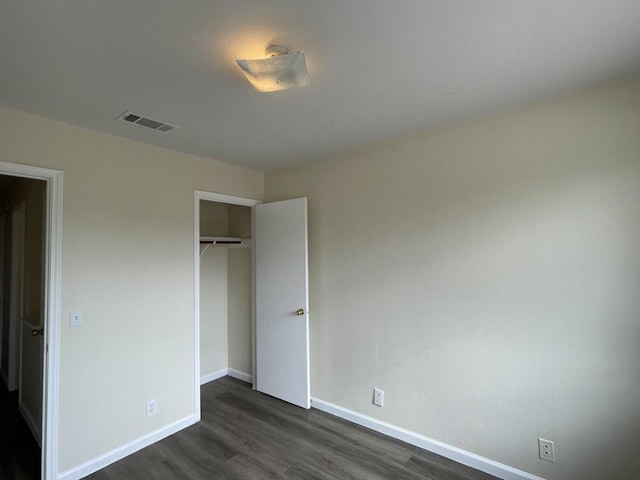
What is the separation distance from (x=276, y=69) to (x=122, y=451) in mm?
2851

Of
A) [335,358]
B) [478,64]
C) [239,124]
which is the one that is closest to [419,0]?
[478,64]

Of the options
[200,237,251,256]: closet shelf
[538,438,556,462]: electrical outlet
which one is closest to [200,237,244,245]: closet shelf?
[200,237,251,256]: closet shelf

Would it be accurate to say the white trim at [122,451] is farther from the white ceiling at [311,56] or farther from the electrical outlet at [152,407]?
the white ceiling at [311,56]

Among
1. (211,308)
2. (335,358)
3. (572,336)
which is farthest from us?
(211,308)

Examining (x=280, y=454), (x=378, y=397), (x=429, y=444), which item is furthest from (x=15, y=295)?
(x=429, y=444)

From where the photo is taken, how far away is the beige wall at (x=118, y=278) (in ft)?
6.84

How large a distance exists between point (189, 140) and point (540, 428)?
3.19 m

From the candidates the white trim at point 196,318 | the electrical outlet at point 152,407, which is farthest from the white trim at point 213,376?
the electrical outlet at point 152,407

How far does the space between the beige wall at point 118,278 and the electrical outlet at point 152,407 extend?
0.13 ft

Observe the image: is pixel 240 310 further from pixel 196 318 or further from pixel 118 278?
pixel 118 278

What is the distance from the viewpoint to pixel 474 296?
2166mm

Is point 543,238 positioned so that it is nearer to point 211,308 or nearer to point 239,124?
point 239,124

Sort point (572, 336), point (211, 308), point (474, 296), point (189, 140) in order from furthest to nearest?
point (211, 308) → point (189, 140) → point (474, 296) → point (572, 336)

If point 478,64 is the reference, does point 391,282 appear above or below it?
below
